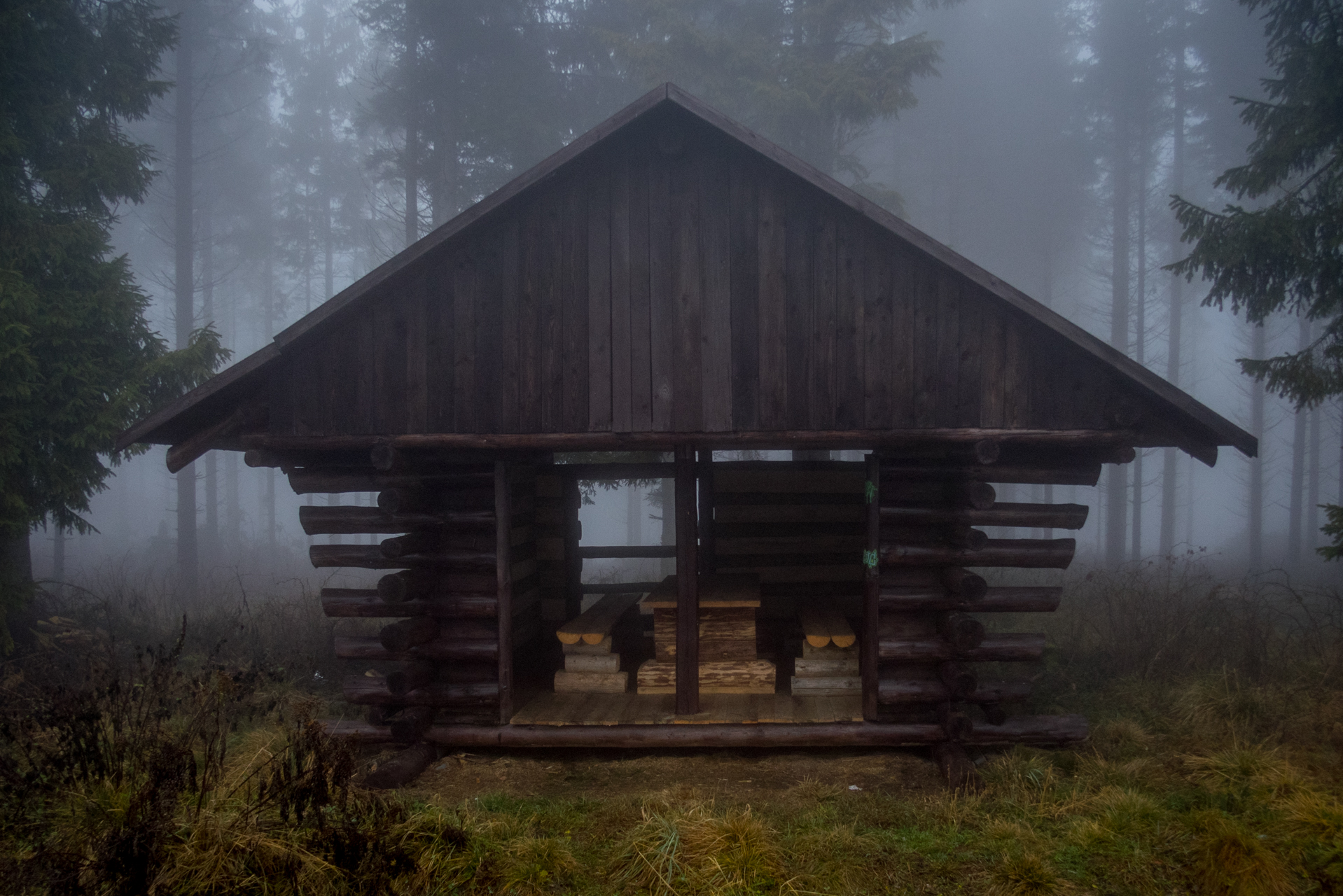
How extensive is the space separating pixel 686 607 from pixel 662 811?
2.07 m

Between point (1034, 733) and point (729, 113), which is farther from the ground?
point (729, 113)

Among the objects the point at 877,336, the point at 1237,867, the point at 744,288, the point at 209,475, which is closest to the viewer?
the point at 1237,867

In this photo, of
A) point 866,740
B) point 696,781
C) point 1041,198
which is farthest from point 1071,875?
point 1041,198

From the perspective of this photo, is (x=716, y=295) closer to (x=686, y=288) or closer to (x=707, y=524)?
(x=686, y=288)

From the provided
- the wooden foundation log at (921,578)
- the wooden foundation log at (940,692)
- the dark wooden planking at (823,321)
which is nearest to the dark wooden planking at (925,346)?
the dark wooden planking at (823,321)

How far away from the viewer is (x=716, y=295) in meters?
6.74

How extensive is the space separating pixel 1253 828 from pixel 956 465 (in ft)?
11.3

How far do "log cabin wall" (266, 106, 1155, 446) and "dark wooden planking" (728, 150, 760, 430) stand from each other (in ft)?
0.05

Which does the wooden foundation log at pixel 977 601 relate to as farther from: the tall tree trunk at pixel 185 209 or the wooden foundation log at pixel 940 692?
the tall tree trunk at pixel 185 209

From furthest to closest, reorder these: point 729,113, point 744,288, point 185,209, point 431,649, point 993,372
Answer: point 185,209 < point 729,113 < point 431,649 < point 744,288 < point 993,372

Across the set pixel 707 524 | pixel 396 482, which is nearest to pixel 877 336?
pixel 707 524

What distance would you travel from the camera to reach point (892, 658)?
7023 millimetres

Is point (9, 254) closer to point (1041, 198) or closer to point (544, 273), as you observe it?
point (544, 273)

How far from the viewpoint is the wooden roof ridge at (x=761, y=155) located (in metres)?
6.08
